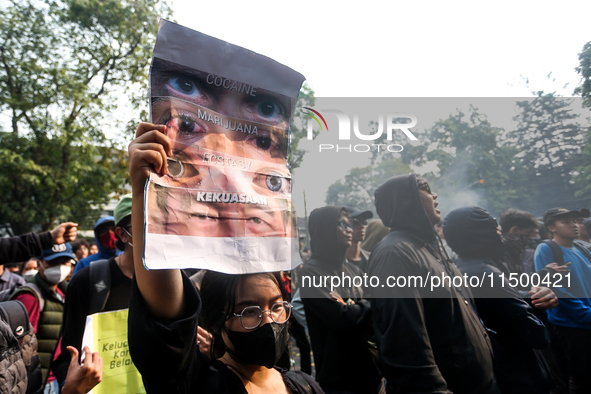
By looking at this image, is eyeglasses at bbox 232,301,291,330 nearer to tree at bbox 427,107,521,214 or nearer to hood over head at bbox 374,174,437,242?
hood over head at bbox 374,174,437,242

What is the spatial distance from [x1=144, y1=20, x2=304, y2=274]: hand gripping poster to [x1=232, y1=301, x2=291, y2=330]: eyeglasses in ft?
0.92

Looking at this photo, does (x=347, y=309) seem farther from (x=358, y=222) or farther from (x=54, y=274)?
(x=54, y=274)

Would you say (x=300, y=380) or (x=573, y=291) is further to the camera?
(x=573, y=291)

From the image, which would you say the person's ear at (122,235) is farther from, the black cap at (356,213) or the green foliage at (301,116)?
the black cap at (356,213)

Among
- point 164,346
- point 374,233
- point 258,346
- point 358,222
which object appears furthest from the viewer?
point 374,233

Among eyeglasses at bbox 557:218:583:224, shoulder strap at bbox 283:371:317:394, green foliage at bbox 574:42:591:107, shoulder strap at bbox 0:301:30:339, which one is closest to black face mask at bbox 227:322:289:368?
shoulder strap at bbox 283:371:317:394

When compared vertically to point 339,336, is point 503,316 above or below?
above

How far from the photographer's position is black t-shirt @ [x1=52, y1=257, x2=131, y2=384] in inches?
75.1

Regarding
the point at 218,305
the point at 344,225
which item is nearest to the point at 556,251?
the point at 344,225

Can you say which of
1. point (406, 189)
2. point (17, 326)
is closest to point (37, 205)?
point (17, 326)

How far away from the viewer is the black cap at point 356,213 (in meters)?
3.89

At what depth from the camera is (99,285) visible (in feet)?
6.77

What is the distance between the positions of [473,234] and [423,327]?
3.56 ft

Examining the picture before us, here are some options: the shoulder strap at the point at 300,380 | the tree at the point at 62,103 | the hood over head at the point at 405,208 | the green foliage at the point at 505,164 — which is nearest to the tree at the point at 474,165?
the green foliage at the point at 505,164
